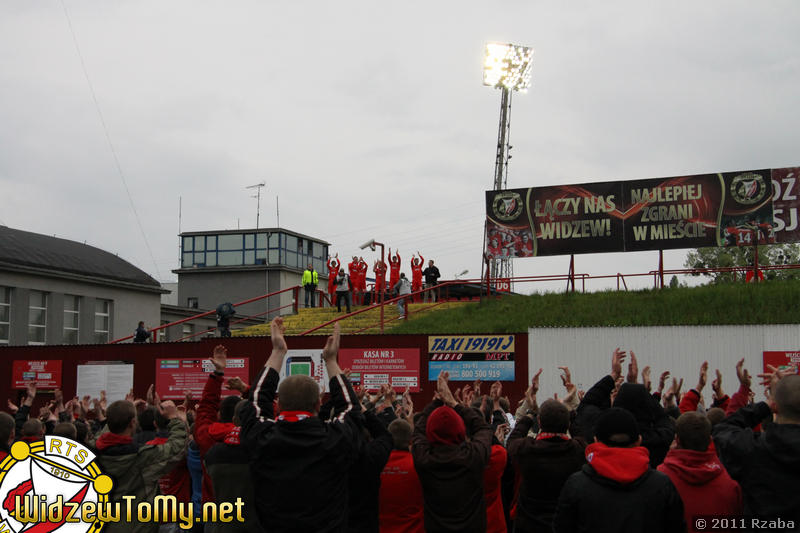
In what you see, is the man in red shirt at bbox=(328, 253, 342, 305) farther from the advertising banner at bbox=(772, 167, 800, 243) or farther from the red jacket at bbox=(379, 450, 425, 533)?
the red jacket at bbox=(379, 450, 425, 533)

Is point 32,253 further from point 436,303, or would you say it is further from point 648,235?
point 648,235

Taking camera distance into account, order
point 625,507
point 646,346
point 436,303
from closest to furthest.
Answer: point 625,507
point 646,346
point 436,303

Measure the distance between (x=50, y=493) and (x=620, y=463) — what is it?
4.14 meters

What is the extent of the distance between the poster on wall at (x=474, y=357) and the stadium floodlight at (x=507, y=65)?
29.9 metres

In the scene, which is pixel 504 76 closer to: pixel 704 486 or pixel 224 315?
pixel 224 315

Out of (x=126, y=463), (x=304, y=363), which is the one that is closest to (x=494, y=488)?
(x=126, y=463)

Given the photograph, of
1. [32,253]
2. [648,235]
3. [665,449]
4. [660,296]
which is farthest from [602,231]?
[32,253]

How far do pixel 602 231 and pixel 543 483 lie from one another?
18753 millimetres

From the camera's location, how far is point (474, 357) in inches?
753

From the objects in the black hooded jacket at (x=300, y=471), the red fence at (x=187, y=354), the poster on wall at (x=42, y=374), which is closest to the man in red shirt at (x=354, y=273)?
the red fence at (x=187, y=354)

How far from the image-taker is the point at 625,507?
3.94m

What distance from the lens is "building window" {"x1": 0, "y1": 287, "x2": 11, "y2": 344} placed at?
31078 mm

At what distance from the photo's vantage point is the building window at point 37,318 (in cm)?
3228

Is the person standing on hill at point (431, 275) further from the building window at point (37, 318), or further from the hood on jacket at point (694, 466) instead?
the hood on jacket at point (694, 466)
